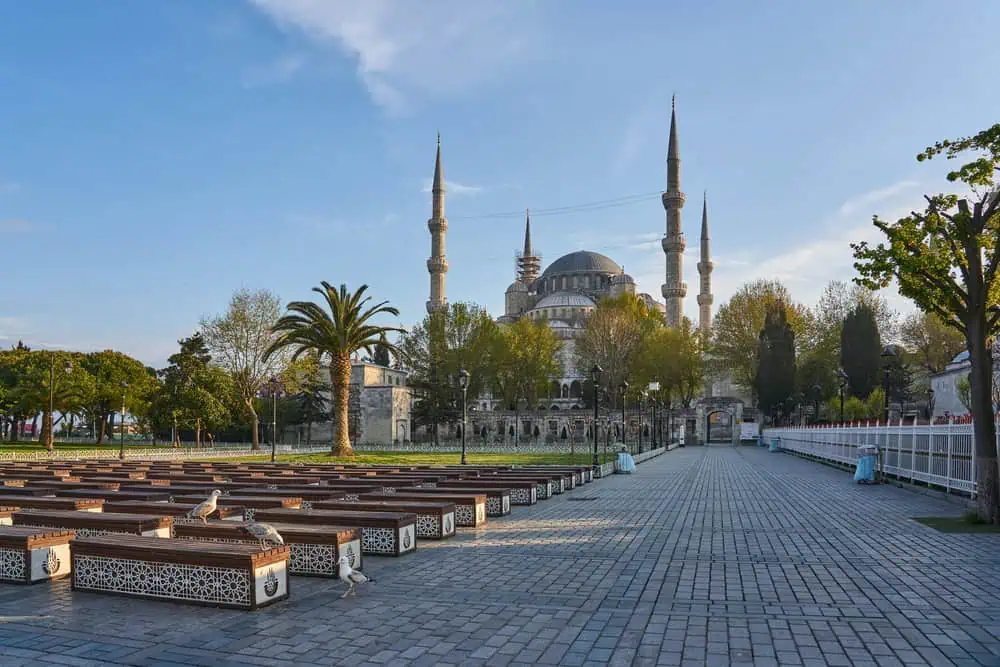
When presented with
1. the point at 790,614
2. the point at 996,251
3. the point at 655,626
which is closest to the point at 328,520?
the point at 655,626

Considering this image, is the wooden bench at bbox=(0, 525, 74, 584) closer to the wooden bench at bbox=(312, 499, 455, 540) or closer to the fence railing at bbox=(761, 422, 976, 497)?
the wooden bench at bbox=(312, 499, 455, 540)

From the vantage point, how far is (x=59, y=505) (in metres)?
10.6

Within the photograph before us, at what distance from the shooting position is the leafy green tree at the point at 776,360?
172 feet

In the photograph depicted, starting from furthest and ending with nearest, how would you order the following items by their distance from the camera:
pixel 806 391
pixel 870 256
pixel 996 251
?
1. pixel 806 391
2. pixel 870 256
3. pixel 996 251

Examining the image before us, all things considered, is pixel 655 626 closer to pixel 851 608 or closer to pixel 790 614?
pixel 790 614

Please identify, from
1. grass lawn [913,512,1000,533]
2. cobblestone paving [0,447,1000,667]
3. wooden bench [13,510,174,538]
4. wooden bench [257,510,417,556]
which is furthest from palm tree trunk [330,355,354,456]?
grass lawn [913,512,1000,533]

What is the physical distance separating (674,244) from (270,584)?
70.8 metres

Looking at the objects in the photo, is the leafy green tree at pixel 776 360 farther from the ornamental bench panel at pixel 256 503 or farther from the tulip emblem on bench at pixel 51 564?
the tulip emblem on bench at pixel 51 564

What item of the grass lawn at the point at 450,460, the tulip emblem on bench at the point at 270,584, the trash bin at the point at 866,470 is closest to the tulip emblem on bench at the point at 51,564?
the tulip emblem on bench at the point at 270,584

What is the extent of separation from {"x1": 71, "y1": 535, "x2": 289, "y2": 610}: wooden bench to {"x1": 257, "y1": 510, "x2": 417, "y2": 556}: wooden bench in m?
1.94

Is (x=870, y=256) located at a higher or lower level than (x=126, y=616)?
higher

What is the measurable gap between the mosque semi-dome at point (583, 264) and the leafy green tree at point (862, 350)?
166 ft

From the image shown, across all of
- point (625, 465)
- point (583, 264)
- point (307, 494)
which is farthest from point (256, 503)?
point (583, 264)

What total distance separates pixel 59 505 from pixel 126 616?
18.2 ft
